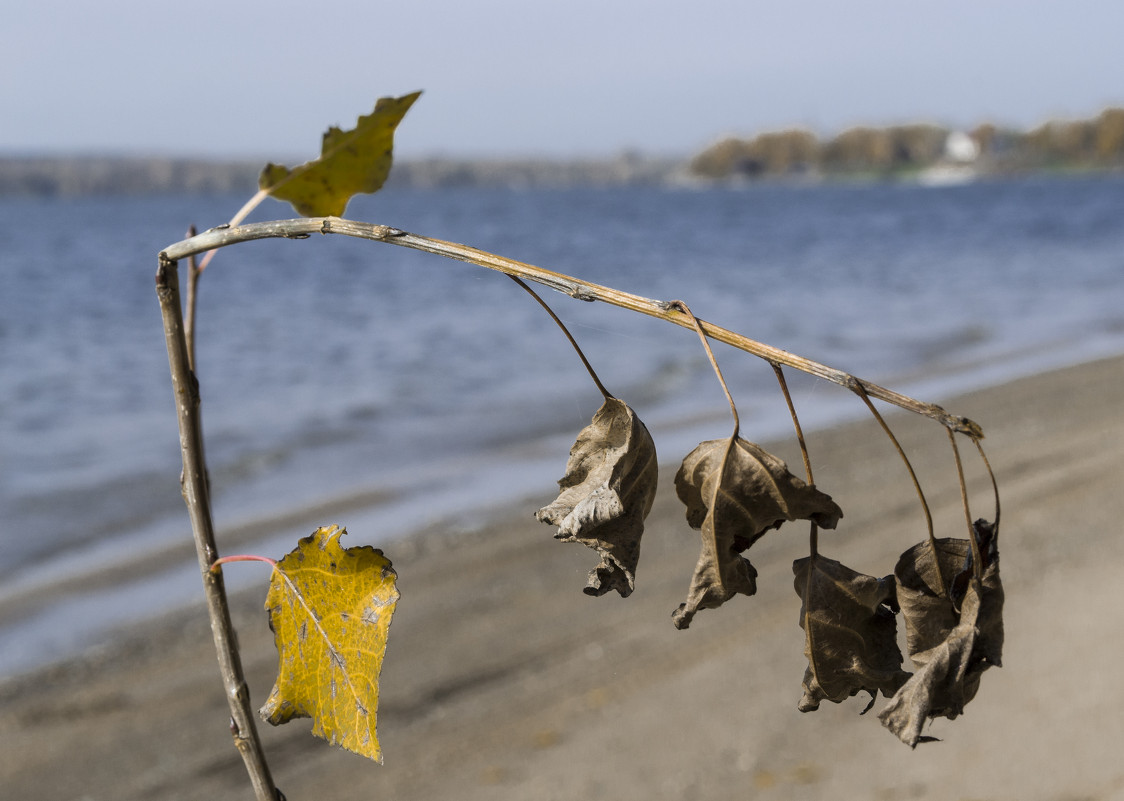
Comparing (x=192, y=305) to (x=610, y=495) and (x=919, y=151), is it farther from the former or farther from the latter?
(x=919, y=151)

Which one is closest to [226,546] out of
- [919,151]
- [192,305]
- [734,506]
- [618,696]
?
[618,696]

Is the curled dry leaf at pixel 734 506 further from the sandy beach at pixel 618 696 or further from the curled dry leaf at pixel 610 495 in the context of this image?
the sandy beach at pixel 618 696

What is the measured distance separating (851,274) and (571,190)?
90.8m

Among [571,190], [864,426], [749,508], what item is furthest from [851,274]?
[571,190]

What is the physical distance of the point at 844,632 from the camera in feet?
2.05

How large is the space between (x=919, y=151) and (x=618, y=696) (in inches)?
4082

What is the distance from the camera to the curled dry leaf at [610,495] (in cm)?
58

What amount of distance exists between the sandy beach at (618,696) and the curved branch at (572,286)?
147 inches

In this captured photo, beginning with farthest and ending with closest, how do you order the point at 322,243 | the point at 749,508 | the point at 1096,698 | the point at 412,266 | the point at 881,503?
the point at 322,243 < the point at 412,266 < the point at 881,503 < the point at 1096,698 < the point at 749,508

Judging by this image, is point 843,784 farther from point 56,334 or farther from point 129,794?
point 56,334

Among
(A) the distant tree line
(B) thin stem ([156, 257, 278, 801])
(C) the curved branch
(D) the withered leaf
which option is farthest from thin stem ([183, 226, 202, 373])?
(A) the distant tree line

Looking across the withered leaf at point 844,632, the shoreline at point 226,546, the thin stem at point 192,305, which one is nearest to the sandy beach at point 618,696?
the shoreline at point 226,546

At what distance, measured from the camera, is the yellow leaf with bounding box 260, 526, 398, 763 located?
59 cm

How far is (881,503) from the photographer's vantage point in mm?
7941
